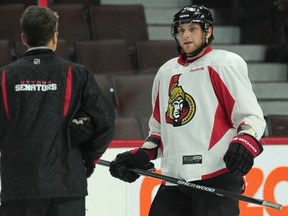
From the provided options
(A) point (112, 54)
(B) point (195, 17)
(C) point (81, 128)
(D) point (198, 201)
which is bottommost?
(D) point (198, 201)

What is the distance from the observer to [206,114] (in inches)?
114

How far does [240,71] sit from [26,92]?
2.46 feet

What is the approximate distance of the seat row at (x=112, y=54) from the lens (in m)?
4.52

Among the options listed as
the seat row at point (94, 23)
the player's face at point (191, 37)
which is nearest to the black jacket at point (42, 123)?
the player's face at point (191, 37)

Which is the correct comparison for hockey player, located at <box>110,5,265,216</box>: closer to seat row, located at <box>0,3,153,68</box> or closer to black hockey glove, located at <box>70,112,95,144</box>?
black hockey glove, located at <box>70,112,95,144</box>

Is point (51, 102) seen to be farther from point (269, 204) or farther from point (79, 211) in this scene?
point (269, 204)

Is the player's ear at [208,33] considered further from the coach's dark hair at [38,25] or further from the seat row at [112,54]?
the seat row at [112,54]

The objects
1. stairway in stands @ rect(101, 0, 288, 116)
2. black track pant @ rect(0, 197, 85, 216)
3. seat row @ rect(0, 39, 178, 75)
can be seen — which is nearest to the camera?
black track pant @ rect(0, 197, 85, 216)

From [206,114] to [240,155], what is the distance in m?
0.23

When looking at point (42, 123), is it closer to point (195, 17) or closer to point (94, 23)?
point (195, 17)

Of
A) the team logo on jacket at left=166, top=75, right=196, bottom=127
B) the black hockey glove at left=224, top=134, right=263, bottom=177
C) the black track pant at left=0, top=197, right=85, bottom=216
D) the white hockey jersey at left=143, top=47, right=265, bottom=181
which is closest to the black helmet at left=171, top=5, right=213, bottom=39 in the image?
the white hockey jersey at left=143, top=47, right=265, bottom=181

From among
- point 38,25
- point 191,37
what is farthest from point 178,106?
point 38,25

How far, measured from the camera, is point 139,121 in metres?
4.24

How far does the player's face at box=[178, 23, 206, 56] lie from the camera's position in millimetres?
3004
